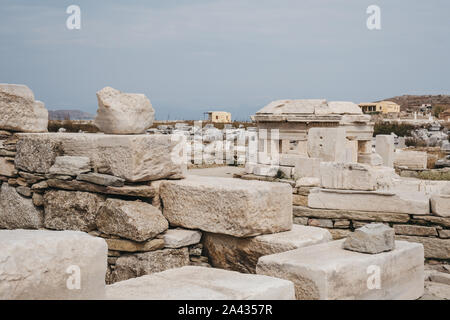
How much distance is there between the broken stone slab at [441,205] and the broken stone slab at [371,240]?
11.5 feet

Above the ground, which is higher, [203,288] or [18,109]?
[18,109]

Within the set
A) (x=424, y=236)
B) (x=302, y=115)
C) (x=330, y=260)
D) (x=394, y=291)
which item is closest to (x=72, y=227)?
(x=330, y=260)

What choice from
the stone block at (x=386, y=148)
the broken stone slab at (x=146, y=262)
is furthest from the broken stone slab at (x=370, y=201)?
the stone block at (x=386, y=148)

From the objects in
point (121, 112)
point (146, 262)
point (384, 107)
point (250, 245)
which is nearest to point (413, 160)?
point (250, 245)

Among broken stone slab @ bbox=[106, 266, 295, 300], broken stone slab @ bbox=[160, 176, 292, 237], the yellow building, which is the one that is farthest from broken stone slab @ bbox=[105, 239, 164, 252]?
the yellow building

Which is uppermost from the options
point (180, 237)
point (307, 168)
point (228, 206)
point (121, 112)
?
point (121, 112)

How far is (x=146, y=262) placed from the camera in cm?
376

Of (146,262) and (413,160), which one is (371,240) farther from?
(413,160)

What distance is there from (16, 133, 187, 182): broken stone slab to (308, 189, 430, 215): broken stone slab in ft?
11.6

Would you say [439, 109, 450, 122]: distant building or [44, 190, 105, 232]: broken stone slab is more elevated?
[439, 109, 450, 122]: distant building

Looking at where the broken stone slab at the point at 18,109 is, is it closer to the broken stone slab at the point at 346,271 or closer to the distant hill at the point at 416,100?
the broken stone slab at the point at 346,271

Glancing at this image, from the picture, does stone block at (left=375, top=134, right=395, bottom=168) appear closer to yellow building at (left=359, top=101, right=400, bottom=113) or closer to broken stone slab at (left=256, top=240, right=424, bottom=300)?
broken stone slab at (left=256, top=240, right=424, bottom=300)

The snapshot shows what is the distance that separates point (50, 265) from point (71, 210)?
193 cm

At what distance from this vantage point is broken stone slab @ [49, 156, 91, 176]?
4020mm
